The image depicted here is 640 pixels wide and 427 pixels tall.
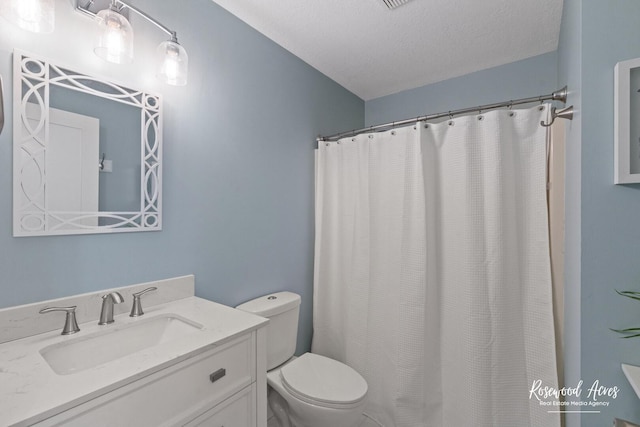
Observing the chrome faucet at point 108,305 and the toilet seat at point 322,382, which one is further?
the toilet seat at point 322,382

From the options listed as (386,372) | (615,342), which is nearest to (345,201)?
(386,372)

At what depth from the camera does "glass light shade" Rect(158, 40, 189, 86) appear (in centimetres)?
117

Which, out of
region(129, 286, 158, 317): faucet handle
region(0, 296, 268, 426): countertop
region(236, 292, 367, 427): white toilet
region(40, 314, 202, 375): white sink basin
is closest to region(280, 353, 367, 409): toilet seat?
region(236, 292, 367, 427): white toilet

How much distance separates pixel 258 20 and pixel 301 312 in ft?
6.25

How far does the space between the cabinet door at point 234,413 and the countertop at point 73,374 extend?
0.22 meters

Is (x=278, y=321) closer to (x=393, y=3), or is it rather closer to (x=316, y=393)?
(x=316, y=393)

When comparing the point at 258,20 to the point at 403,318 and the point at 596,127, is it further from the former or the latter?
the point at 403,318

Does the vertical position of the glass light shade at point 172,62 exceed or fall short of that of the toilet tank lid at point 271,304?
it exceeds it

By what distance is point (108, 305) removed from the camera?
106cm

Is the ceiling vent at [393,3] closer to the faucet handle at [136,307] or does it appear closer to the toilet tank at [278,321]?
the toilet tank at [278,321]

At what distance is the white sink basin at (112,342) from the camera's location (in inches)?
35.7

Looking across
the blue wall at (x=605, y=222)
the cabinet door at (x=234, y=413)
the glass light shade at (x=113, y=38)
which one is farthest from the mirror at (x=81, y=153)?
the blue wall at (x=605, y=222)

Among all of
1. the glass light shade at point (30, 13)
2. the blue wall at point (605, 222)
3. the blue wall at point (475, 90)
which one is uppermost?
the blue wall at point (475, 90)

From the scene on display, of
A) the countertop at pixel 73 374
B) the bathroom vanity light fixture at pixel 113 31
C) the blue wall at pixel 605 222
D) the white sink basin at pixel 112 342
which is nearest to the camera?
the countertop at pixel 73 374
